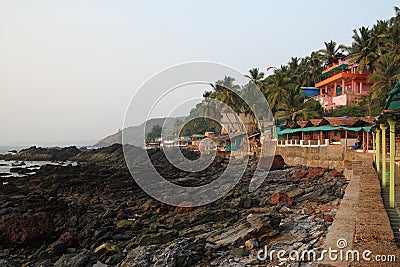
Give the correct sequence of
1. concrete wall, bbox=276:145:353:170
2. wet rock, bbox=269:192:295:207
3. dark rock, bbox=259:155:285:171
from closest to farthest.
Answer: wet rock, bbox=269:192:295:207, concrete wall, bbox=276:145:353:170, dark rock, bbox=259:155:285:171

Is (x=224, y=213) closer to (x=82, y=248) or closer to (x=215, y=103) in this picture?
(x=82, y=248)

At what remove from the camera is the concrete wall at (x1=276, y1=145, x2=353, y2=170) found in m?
20.7

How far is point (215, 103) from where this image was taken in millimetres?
46688

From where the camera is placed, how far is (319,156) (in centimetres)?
2275

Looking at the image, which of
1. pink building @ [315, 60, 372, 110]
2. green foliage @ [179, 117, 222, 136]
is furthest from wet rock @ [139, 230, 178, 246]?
green foliage @ [179, 117, 222, 136]

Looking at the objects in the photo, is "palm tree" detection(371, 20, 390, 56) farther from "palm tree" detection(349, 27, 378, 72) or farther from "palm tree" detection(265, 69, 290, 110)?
"palm tree" detection(265, 69, 290, 110)

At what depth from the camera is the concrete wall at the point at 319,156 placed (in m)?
20.7

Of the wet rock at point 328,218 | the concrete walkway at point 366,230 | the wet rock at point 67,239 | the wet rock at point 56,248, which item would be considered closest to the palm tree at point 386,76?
the wet rock at point 328,218

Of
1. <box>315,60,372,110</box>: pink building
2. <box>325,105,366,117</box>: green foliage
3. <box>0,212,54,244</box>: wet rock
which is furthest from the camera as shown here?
<box>315,60,372,110</box>: pink building

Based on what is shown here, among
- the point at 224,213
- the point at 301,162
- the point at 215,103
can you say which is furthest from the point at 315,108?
the point at 224,213

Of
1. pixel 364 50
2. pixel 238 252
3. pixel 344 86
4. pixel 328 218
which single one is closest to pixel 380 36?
pixel 364 50

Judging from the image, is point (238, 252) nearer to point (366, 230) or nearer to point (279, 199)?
point (366, 230)

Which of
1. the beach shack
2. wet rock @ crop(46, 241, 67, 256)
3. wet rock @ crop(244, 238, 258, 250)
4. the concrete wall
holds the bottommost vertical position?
wet rock @ crop(46, 241, 67, 256)

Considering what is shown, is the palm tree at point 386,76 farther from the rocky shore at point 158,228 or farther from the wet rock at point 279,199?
the wet rock at point 279,199
